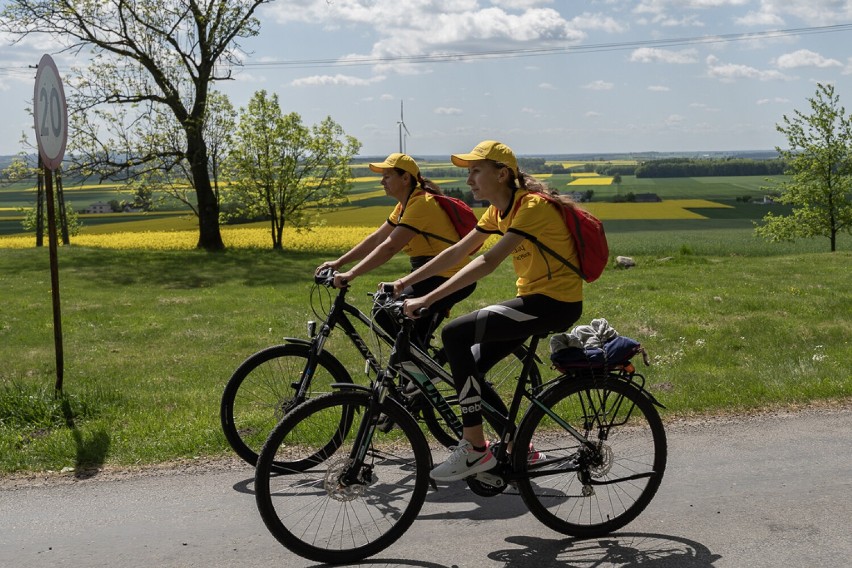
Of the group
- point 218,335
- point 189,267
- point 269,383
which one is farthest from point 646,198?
point 269,383

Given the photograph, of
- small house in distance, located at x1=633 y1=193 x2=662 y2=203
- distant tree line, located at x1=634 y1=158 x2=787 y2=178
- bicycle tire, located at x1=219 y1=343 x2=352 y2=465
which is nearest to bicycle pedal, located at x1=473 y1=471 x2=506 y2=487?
bicycle tire, located at x1=219 y1=343 x2=352 y2=465

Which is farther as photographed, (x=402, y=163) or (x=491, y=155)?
(x=402, y=163)

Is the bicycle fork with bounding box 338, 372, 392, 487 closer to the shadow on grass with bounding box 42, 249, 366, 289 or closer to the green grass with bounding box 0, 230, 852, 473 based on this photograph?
the green grass with bounding box 0, 230, 852, 473

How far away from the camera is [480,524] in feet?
14.6

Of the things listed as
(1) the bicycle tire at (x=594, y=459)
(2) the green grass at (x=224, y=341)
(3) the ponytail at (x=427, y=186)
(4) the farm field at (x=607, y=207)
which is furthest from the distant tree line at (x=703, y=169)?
(1) the bicycle tire at (x=594, y=459)

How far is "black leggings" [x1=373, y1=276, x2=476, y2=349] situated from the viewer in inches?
204

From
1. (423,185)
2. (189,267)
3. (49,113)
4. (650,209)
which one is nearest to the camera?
(423,185)

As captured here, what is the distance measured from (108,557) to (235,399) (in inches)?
58.2

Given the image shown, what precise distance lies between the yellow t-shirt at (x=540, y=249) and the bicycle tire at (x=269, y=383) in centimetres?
154

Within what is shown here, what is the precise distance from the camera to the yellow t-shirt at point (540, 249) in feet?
13.6

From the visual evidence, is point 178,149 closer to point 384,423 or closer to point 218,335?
point 218,335

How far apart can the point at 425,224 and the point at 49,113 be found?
11.1 ft

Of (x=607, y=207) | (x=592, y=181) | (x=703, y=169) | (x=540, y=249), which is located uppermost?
(x=703, y=169)

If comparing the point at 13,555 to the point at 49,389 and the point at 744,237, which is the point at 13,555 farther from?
the point at 744,237
